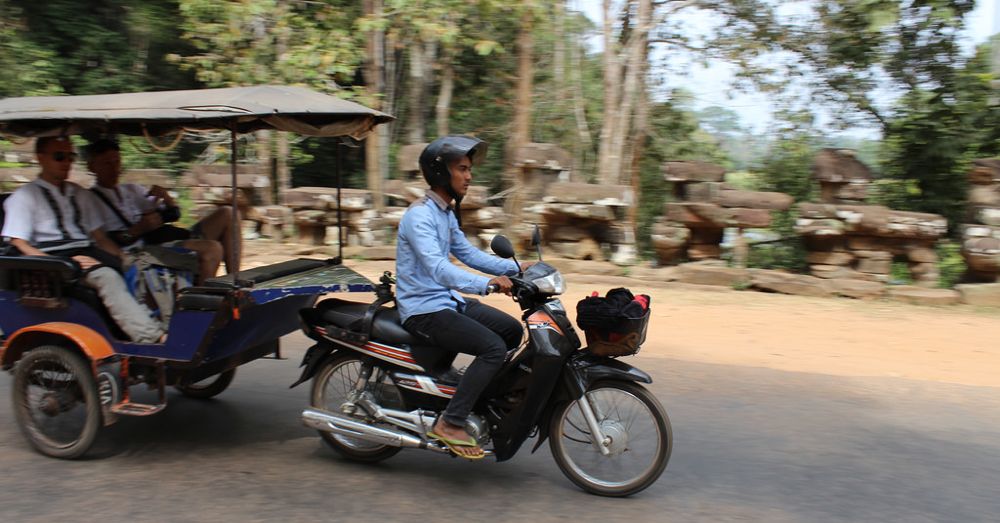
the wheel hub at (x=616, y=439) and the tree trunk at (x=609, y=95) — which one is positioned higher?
the tree trunk at (x=609, y=95)

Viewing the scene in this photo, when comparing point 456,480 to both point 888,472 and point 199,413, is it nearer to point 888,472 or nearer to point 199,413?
point 199,413

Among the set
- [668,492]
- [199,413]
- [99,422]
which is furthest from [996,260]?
[99,422]

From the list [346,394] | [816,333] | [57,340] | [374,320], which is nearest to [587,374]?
[374,320]

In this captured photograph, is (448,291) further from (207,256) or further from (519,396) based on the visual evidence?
(207,256)

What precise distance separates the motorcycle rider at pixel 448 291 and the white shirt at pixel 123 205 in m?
2.19

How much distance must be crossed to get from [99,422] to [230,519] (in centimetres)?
116

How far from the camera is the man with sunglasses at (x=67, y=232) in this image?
14.6 ft

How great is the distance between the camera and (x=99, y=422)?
14.3 feet

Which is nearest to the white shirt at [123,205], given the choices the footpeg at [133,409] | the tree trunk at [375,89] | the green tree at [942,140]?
the footpeg at [133,409]

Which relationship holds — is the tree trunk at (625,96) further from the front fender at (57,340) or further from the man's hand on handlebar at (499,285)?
the front fender at (57,340)

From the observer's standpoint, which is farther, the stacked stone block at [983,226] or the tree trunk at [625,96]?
the tree trunk at [625,96]

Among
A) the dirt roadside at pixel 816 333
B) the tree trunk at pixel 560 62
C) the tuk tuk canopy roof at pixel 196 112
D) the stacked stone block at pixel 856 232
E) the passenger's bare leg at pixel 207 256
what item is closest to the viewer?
the tuk tuk canopy roof at pixel 196 112

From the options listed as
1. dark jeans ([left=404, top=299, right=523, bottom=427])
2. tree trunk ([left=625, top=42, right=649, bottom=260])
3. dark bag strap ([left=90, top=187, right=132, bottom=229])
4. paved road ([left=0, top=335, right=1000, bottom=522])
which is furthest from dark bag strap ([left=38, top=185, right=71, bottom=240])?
tree trunk ([left=625, top=42, right=649, bottom=260])

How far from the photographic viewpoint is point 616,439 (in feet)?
13.1
